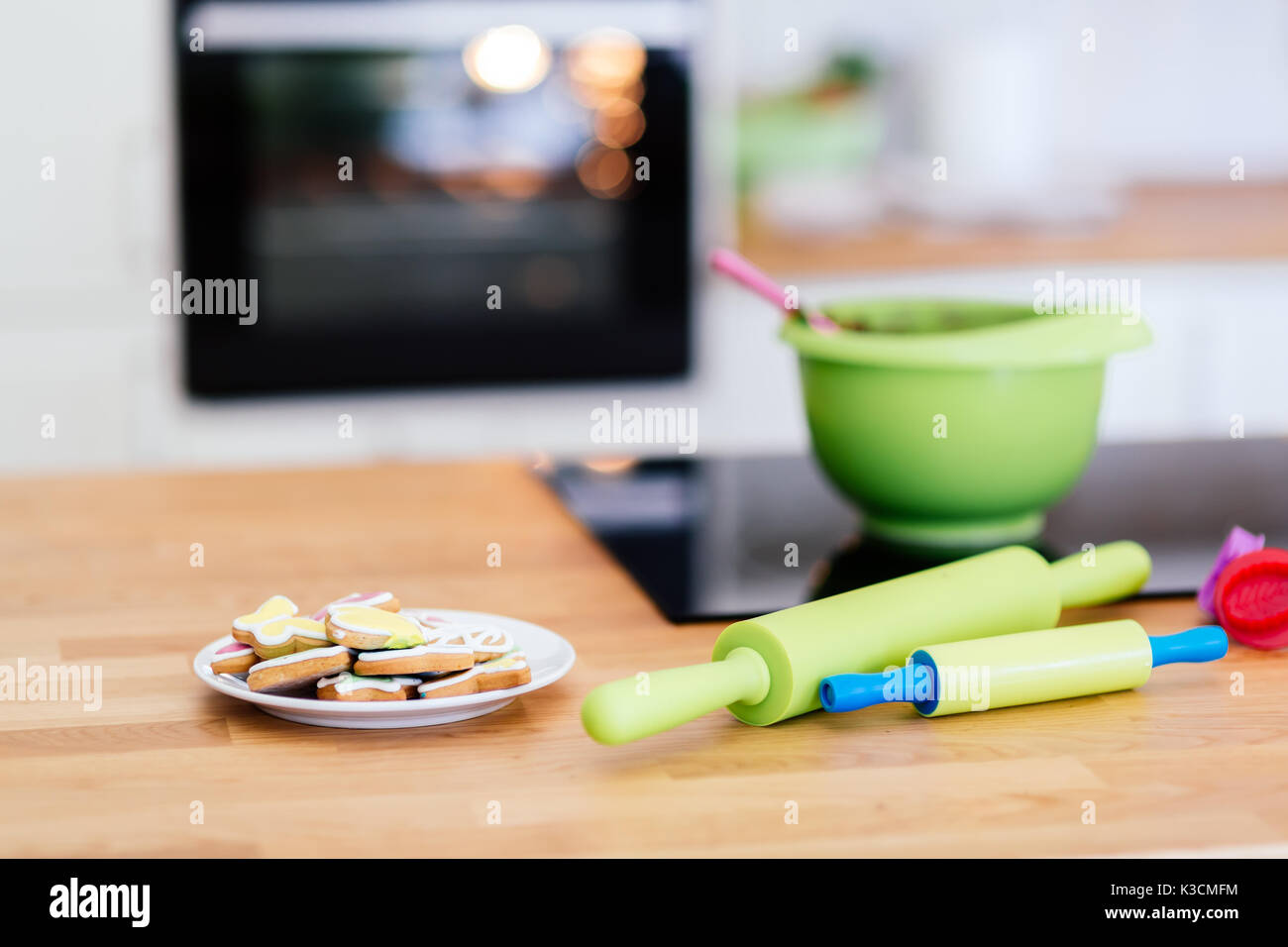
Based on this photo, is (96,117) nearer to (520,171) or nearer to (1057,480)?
(520,171)

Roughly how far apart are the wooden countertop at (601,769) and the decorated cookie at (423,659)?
0.11 feet

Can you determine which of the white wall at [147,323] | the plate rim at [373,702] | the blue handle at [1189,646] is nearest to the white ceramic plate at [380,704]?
the plate rim at [373,702]

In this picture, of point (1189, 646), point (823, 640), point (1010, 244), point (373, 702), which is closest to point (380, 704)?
point (373, 702)

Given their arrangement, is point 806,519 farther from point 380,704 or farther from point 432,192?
point 432,192

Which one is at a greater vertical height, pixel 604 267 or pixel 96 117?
pixel 96 117

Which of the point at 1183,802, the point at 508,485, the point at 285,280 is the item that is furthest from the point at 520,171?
the point at 1183,802

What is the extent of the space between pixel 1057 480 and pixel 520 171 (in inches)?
66.5

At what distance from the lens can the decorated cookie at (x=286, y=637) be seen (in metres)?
0.67

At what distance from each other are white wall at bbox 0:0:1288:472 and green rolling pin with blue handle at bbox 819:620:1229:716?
172 centimetres

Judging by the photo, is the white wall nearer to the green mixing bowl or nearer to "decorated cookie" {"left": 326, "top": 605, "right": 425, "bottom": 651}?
the green mixing bowl

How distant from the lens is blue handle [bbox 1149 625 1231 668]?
0.73 meters

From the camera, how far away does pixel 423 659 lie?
66 centimetres

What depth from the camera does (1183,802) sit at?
0.59 metres
